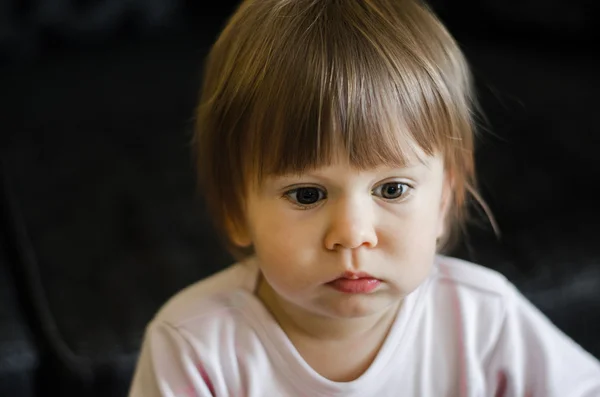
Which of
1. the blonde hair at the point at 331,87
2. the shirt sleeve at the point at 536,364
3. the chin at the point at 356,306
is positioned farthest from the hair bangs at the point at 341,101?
the shirt sleeve at the point at 536,364

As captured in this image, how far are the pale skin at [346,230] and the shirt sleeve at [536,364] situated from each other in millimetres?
151

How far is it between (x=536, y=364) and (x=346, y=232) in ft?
0.93

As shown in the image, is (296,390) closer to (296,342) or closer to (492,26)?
(296,342)

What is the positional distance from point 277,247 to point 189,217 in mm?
566

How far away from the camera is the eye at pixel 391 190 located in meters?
0.77

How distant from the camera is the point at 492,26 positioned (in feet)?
5.76

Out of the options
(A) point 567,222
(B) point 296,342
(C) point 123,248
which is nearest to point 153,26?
(C) point 123,248

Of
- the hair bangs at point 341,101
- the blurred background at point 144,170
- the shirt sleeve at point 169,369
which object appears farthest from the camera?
the blurred background at point 144,170

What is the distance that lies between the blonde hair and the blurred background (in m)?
0.42

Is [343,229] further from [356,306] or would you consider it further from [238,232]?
[238,232]

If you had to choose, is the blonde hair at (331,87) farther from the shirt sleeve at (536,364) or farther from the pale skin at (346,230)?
the shirt sleeve at (536,364)

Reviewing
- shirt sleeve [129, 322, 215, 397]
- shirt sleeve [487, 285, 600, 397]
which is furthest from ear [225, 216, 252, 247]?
shirt sleeve [487, 285, 600, 397]

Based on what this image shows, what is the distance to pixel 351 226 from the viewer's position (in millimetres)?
736

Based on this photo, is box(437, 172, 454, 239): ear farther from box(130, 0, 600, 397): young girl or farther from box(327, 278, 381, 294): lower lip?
box(327, 278, 381, 294): lower lip
